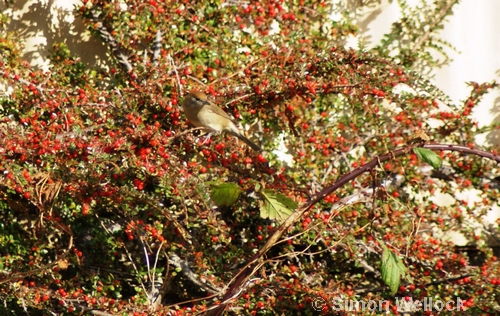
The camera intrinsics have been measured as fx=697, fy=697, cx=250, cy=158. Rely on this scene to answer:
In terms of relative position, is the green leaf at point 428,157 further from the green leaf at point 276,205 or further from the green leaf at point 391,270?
the green leaf at point 276,205

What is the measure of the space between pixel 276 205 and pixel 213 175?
981 mm

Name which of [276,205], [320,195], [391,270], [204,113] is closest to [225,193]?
[276,205]

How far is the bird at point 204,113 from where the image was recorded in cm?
356

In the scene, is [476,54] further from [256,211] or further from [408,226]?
[256,211]

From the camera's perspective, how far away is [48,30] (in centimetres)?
430

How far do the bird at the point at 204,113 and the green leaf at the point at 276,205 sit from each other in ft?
2.62

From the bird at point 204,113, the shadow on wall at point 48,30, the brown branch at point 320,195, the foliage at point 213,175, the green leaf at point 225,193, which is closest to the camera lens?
the brown branch at point 320,195

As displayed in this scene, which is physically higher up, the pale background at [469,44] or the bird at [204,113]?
the pale background at [469,44]

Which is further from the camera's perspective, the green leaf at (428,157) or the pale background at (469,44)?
the pale background at (469,44)

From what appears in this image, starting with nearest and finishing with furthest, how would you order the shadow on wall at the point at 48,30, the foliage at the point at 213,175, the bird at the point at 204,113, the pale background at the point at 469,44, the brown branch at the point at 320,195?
A: the brown branch at the point at 320,195 < the foliage at the point at 213,175 < the bird at the point at 204,113 < the shadow on wall at the point at 48,30 < the pale background at the point at 469,44

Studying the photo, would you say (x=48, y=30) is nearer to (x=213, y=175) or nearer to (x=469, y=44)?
(x=213, y=175)

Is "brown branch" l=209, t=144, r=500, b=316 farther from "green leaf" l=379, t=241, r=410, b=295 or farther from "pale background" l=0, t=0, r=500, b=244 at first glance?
"pale background" l=0, t=0, r=500, b=244

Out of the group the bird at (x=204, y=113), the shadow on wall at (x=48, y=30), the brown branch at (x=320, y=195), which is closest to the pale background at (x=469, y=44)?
the bird at (x=204, y=113)

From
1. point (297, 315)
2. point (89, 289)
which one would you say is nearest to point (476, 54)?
point (297, 315)
